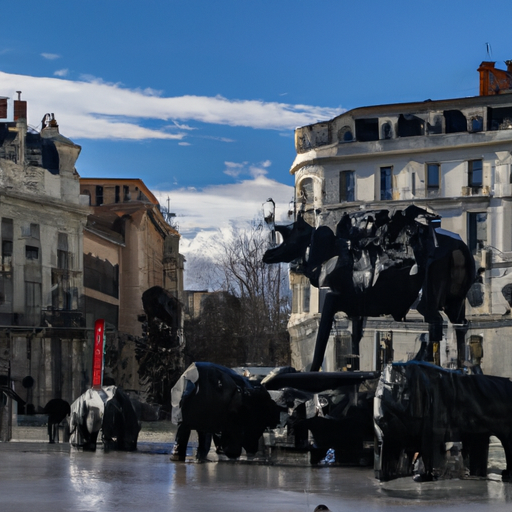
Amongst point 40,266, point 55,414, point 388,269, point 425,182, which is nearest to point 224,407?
point 388,269

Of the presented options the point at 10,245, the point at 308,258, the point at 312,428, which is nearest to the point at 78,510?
the point at 312,428

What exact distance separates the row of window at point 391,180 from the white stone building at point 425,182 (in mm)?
47

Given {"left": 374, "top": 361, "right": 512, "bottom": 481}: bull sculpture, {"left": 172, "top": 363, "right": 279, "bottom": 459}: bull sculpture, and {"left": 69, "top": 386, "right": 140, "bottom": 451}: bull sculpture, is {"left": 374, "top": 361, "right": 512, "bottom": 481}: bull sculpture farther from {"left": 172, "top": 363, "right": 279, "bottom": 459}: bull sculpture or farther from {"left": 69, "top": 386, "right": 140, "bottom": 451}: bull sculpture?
{"left": 69, "top": 386, "right": 140, "bottom": 451}: bull sculpture

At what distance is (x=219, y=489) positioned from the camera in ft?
47.4

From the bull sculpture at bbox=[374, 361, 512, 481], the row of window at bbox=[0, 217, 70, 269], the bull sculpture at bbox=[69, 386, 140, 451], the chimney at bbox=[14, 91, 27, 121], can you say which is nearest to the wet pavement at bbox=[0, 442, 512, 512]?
the bull sculpture at bbox=[374, 361, 512, 481]

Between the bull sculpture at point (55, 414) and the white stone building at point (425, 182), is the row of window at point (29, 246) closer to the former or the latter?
the white stone building at point (425, 182)

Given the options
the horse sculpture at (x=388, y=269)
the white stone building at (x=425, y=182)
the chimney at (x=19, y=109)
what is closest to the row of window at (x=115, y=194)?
the chimney at (x=19, y=109)

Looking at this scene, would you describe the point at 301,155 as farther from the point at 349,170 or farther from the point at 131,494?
the point at 131,494

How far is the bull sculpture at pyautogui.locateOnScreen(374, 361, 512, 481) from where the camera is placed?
15367 millimetres

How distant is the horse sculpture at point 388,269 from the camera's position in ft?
Result: 68.7

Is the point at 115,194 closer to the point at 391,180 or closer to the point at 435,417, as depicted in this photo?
the point at 391,180

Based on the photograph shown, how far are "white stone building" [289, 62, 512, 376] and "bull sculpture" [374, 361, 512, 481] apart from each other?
3819 cm

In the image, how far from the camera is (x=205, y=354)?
65375 mm

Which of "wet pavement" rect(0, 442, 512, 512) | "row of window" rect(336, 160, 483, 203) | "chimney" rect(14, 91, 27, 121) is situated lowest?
"wet pavement" rect(0, 442, 512, 512)
